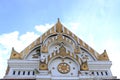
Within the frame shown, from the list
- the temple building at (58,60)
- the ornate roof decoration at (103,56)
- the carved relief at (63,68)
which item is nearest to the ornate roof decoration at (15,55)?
the temple building at (58,60)

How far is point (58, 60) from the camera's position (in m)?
20.2

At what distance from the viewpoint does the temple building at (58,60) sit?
19406mm

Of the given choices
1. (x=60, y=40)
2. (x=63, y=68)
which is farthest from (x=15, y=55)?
(x=63, y=68)

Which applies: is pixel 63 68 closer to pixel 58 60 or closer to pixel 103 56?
pixel 58 60

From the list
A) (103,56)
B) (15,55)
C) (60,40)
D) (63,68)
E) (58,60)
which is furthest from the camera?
(103,56)

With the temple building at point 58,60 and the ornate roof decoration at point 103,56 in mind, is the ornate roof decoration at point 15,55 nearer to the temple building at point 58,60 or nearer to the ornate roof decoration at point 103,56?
the temple building at point 58,60

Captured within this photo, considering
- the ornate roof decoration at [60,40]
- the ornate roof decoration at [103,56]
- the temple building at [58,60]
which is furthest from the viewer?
the ornate roof decoration at [103,56]

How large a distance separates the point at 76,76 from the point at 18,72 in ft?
18.3

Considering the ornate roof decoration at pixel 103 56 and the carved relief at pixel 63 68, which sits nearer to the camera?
the carved relief at pixel 63 68

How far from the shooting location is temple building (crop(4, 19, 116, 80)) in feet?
63.7

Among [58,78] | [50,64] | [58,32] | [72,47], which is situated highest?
[58,32]

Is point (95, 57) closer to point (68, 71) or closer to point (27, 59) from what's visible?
point (68, 71)

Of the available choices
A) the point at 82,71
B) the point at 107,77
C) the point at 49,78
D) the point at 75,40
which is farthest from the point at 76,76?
the point at 75,40

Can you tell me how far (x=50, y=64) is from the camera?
65.5 ft
